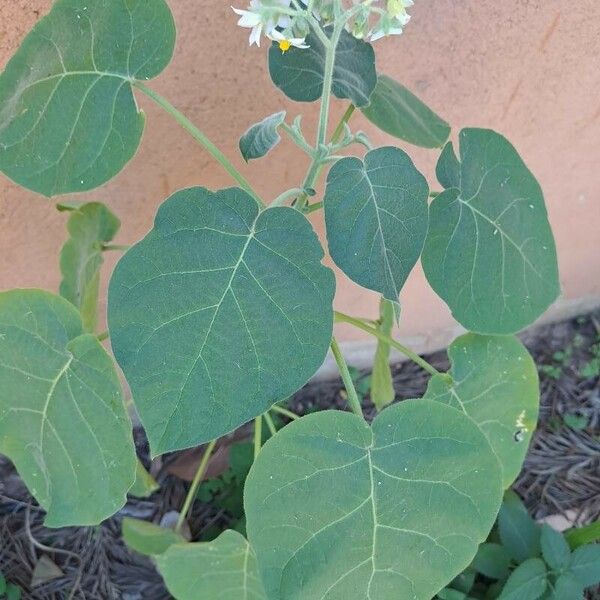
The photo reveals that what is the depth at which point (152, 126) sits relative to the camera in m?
1.12

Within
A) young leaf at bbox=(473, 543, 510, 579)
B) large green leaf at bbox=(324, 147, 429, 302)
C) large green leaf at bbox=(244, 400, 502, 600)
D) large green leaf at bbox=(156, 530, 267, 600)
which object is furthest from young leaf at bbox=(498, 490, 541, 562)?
large green leaf at bbox=(324, 147, 429, 302)

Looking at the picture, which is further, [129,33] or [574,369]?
[574,369]

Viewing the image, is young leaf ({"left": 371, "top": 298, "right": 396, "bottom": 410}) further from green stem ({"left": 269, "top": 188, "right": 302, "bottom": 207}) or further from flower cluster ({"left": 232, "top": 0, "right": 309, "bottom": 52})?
flower cluster ({"left": 232, "top": 0, "right": 309, "bottom": 52})

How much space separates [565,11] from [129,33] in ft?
2.55

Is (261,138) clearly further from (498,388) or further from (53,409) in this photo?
(498,388)

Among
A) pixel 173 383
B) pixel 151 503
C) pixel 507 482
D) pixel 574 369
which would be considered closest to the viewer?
pixel 173 383

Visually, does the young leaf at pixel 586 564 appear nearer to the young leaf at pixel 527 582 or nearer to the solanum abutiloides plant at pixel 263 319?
the young leaf at pixel 527 582

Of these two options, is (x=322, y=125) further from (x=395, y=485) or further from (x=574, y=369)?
(x=574, y=369)

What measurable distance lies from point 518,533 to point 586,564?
0.15 m

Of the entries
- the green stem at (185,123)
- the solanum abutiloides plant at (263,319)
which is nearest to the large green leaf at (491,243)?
the solanum abutiloides plant at (263,319)

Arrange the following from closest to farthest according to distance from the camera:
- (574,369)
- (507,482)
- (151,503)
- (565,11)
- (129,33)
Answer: (129,33), (507,482), (565,11), (151,503), (574,369)

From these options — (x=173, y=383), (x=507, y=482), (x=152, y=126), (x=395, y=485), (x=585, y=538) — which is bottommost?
(x=585, y=538)

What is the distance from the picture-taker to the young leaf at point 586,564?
3.96ft

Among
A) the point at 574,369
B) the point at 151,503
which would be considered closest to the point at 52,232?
the point at 151,503
